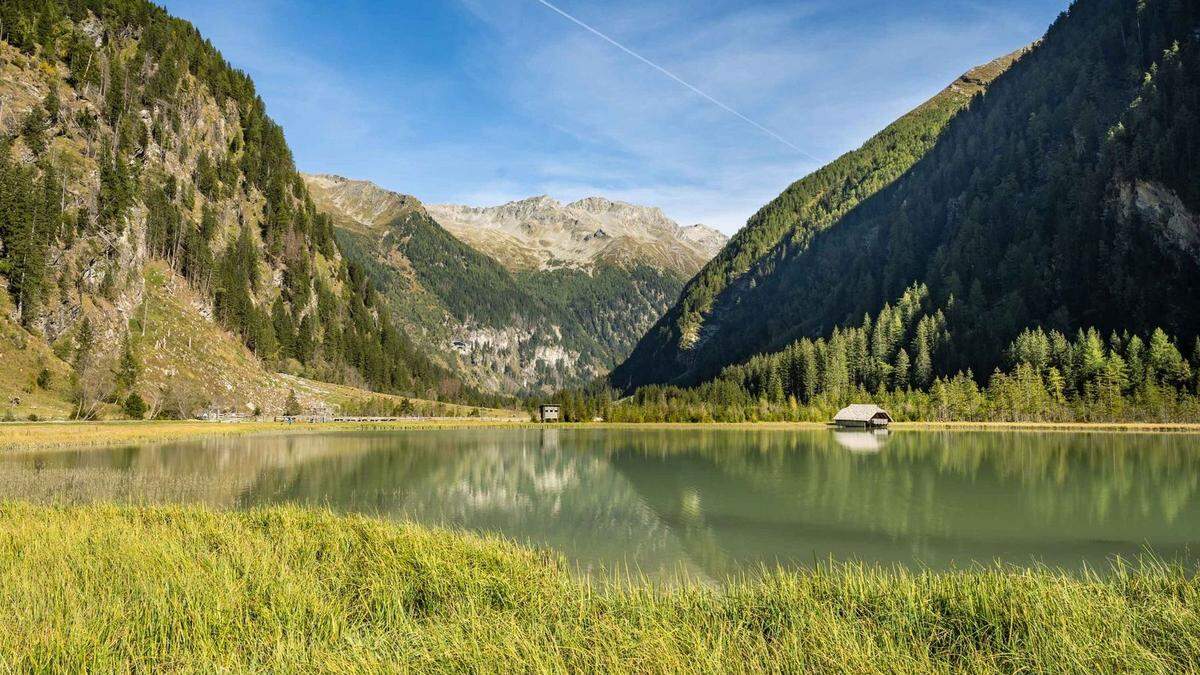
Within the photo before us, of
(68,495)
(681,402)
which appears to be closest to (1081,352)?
(681,402)

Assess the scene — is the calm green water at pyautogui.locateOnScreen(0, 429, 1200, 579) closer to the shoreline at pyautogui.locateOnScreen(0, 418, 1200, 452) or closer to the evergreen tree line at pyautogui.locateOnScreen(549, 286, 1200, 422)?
the shoreline at pyautogui.locateOnScreen(0, 418, 1200, 452)

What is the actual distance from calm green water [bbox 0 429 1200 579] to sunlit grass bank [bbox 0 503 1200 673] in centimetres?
612

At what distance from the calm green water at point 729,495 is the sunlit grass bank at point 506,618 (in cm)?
612

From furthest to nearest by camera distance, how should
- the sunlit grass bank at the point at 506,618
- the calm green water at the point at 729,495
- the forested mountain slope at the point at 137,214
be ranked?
1. the forested mountain slope at the point at 137,214
2. the calm green water at the point at 729,495
3. the sunlit grass bank at the point at 506,618

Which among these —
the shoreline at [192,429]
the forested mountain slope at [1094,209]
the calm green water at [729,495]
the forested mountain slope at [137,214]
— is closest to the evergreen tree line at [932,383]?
the forested mountain slope at [1094,209]

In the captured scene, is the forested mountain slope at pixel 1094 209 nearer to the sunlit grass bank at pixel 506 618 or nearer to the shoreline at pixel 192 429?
the shoreline at pixel 192 429

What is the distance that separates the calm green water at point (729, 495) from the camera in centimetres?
2128

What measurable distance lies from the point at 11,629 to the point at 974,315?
18402 centimetres

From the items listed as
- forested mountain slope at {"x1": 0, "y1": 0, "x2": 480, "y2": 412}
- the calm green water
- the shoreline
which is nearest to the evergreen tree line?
the shoreline

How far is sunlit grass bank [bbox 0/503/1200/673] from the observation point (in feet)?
27.6

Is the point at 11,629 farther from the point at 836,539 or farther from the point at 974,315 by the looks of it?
the point at 974,315

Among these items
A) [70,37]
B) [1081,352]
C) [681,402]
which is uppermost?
[70,37]

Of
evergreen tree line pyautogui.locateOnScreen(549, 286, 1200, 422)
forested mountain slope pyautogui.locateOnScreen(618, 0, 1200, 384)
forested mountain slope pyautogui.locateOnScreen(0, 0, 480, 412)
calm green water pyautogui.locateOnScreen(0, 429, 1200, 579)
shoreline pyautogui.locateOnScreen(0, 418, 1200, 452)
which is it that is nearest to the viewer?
calm green water pyautogui.locateOnScreen(0, 429, 1200, 579)

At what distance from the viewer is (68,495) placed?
29.8m
